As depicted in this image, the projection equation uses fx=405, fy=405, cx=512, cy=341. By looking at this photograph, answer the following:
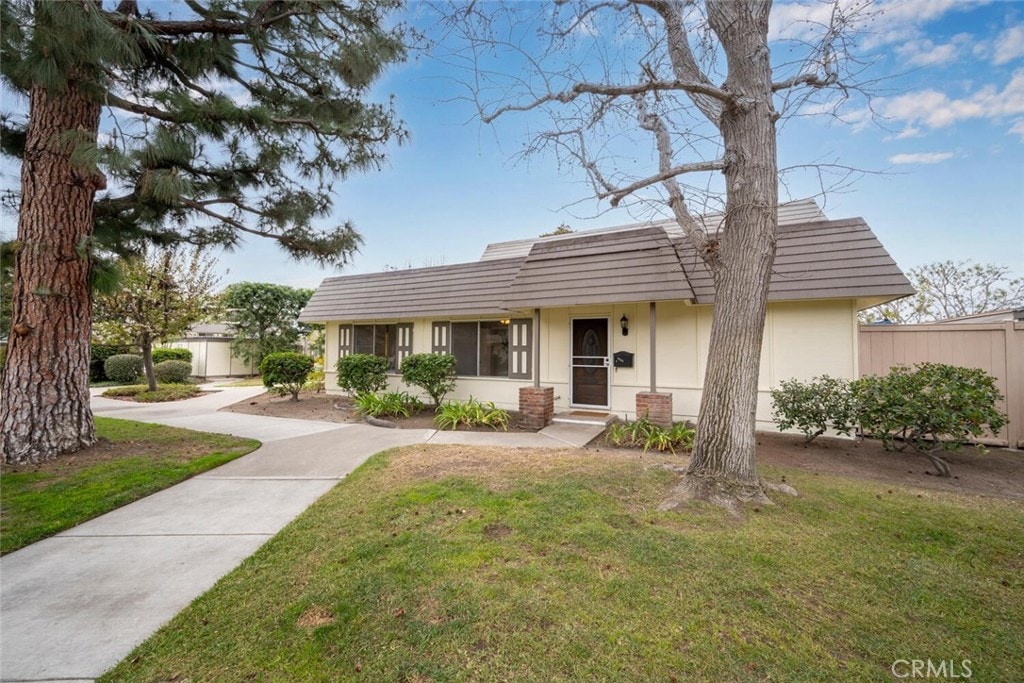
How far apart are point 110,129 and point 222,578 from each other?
17.7 feet

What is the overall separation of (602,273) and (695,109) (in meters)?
3.47

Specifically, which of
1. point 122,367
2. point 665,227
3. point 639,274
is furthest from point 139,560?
point 122,367

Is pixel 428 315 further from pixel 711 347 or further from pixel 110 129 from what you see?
pixel 711 347

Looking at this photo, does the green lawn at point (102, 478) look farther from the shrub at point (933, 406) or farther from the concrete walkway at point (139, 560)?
the shrub at point (933, 406)

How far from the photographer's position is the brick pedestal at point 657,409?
704cm

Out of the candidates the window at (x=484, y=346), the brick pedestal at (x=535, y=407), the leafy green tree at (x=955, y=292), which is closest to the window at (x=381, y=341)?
the window at (x=484, y=346)

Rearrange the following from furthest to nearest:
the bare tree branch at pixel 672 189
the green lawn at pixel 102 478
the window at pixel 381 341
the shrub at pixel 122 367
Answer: the shrub at pixel 122 367 → the window at pixel 381 341 → the bare tree branch at pixel 672 189 → the green lawn at pixel 102 478

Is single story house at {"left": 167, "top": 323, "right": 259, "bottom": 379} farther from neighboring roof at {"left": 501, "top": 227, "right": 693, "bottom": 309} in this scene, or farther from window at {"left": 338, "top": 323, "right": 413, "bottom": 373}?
neighboring roof at {"left": 501, "top": 227, "right": 693, "bottom": 309}

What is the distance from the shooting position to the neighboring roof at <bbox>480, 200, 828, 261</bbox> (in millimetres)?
8703

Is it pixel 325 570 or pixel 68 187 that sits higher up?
pixel 68 187

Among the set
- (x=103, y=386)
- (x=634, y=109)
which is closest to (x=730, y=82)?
(x=634, y=109)

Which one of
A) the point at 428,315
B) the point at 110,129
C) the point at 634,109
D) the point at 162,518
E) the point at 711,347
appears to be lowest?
the point at 162,518

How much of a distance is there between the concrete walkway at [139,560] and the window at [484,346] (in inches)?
164

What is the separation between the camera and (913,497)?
162 inches
